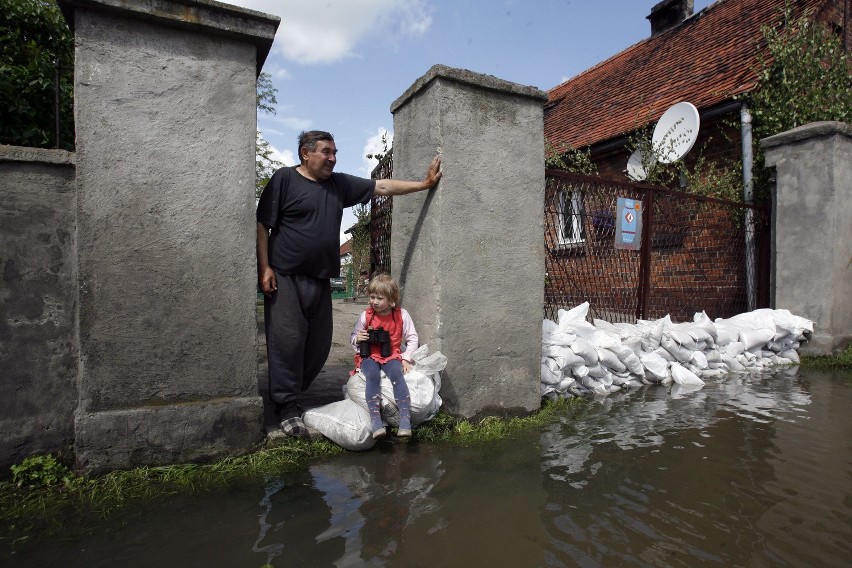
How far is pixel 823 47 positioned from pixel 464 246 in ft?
24.9

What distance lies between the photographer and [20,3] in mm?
5734

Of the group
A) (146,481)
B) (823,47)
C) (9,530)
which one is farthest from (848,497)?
(823,47)

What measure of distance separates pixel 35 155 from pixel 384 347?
80.7 inches

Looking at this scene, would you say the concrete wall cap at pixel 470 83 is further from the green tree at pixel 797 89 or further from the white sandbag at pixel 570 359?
the green tree at pixel 797 89

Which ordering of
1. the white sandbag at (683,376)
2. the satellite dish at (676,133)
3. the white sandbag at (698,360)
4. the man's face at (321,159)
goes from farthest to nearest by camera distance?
1. the satellite dish at (676,133)
2. the white sandbag at (698,360)
3. the white sandbag at (683,376)
4. the man's face at (321,159)

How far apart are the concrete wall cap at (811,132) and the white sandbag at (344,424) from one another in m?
6.37

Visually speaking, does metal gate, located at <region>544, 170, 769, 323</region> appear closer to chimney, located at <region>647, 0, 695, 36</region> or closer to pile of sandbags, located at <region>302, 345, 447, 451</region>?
pile of sandbags, located at <region>302, 345, 447, 451</region>

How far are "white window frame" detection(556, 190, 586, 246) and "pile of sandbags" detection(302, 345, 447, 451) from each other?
2322mm

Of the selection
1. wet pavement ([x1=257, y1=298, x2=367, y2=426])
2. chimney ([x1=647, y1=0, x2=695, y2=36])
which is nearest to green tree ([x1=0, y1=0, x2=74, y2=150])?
wet pavement ([x1=257, y1=298, x2=367, y2=426])

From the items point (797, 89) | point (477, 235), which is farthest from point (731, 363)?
point (797, 89)

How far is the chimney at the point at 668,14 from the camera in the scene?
13805 mm

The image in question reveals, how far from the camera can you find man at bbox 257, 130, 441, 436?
3.13 m

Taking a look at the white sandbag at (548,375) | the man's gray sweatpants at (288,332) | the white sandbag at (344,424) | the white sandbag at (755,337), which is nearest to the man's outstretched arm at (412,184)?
the man's gray sweatpants at (288,332)

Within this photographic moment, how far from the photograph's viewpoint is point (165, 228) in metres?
2.77
